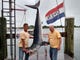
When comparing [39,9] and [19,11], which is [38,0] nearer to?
[39,9]

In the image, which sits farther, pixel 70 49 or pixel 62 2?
pixel 70 49

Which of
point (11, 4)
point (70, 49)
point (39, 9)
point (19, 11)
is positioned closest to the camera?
point (11, 4)

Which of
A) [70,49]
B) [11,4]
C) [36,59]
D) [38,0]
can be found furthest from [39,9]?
[70,49]

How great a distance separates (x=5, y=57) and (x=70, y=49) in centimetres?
316

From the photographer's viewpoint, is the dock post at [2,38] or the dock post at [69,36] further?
the dock post at [69,36]

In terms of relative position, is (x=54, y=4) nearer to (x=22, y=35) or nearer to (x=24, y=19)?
(x=24, y=19)

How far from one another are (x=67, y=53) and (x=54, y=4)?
308 cm

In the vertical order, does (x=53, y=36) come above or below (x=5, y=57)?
above

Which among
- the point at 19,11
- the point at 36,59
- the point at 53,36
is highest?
the point at 19,11

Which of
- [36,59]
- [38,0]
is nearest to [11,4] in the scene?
[38,0]

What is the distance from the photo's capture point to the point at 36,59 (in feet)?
→ 51.5

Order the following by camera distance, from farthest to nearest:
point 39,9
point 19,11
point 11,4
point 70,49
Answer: point 70,49 → point 19,11 → point 39,9 → point 11,4

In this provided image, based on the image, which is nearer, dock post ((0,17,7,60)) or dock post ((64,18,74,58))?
dock post ((0,17,7,60))

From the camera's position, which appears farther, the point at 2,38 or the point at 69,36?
the point at 69,36
